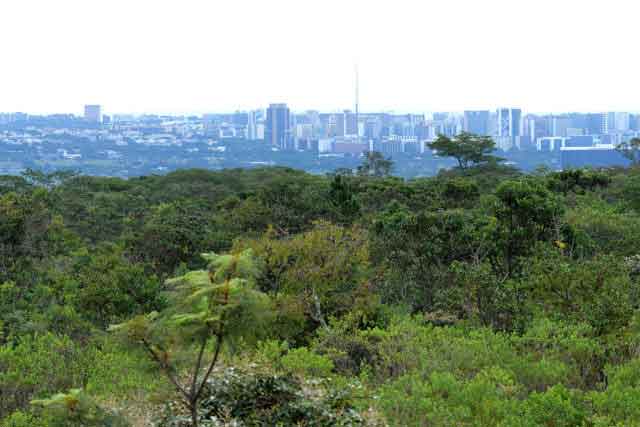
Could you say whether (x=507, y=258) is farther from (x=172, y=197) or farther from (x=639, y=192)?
(x=172, y=197)

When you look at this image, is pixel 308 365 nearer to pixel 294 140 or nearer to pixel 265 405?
pixel 265 405

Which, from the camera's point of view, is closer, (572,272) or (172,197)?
(572,272)

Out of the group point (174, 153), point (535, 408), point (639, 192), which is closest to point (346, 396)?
point (535, 408)

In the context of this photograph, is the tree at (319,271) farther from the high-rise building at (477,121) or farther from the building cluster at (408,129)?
the high-rise building at (477,121)

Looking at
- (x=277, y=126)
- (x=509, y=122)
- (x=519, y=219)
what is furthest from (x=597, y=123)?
(x=519, y=219)

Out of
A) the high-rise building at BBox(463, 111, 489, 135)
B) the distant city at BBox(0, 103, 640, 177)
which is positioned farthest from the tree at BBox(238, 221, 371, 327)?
the high-rise building at BBox(463, 111, 489, 135)

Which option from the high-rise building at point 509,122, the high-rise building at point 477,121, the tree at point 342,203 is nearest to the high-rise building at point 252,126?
the high-rise building at point 477,121
